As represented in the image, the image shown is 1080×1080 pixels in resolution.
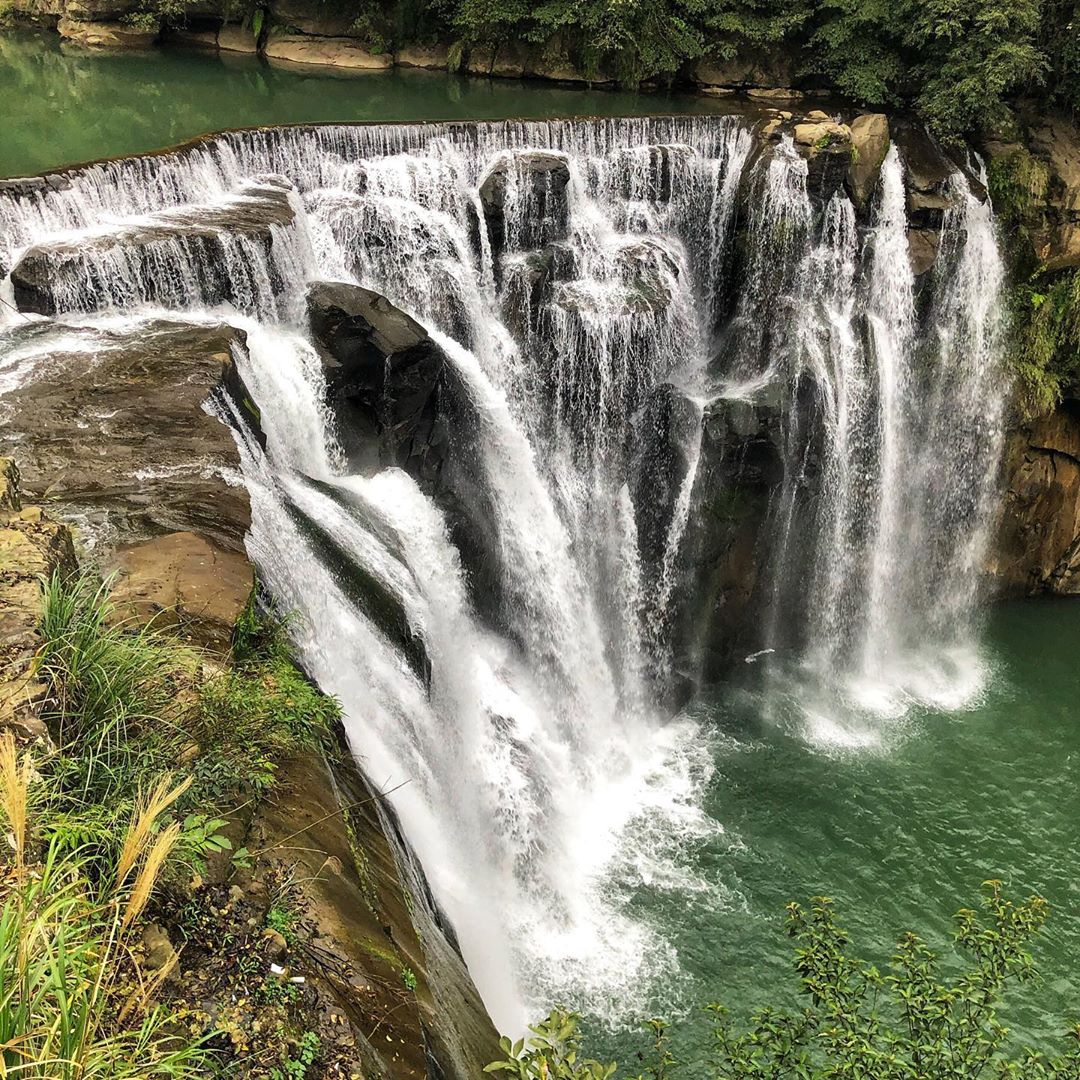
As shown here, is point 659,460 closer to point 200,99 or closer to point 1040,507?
point 1040,507

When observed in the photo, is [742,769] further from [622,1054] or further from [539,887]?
[622,1054]

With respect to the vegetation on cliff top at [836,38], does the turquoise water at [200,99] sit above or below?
below

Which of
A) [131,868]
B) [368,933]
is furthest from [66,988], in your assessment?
[368,933]

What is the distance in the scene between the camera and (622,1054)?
7.84 metres

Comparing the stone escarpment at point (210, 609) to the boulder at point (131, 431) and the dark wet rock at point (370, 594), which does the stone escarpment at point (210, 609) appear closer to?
the boulder at point (131, 431)

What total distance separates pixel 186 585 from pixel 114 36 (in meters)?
27.1

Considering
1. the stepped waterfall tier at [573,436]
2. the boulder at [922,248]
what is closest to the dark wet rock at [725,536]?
the stepped waterfall tier at [573,436]

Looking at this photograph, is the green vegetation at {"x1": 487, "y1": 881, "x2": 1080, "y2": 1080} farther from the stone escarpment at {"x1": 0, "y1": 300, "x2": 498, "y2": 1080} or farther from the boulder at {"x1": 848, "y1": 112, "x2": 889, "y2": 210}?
the boulder at {"x1": 848, "y1": 112, "x2": 889, "y2": 210}

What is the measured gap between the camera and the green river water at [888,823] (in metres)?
9.04

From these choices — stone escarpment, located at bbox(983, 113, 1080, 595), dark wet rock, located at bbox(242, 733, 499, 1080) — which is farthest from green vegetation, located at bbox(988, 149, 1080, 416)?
dark wet rock, located at bbox(242, 733, 499, 1080)

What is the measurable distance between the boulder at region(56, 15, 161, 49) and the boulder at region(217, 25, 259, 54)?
1756 mm

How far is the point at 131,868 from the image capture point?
3.07 m

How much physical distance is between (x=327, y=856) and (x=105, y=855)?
4.43 feet

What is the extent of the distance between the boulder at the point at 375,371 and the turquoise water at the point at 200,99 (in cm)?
→ 838
